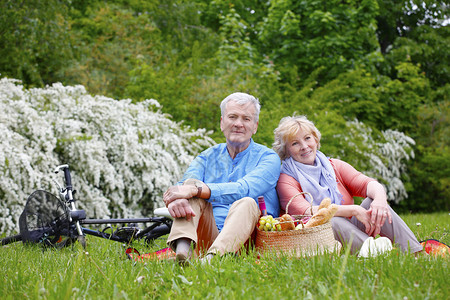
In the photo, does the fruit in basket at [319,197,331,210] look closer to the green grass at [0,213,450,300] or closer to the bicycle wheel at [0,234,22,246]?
the green grass at [0,213,450,300]

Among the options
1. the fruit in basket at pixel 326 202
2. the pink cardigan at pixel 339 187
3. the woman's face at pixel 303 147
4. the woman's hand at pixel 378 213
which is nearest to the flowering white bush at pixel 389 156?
the pink cardigan at pixel 339 187

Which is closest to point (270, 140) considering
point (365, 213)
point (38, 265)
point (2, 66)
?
point (365, 213)

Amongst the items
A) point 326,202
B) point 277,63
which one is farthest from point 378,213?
point 277,63

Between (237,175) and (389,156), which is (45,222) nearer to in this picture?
(237,175)

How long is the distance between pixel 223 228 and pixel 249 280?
656mm

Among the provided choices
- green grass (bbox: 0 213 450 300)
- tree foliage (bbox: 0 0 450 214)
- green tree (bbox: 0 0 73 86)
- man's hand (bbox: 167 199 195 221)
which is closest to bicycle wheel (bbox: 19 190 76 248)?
green grass (bbox: 0 213 450 300)

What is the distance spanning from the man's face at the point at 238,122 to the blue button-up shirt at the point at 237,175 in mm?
137

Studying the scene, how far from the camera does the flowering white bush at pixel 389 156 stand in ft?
31.0

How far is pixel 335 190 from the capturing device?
341cm

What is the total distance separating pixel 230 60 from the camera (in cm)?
1063

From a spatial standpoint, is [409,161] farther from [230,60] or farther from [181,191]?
[181,191]

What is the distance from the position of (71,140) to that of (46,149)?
1.05 feet

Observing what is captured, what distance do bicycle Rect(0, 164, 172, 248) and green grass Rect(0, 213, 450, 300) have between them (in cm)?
105

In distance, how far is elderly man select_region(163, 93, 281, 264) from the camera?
284 centimetres
